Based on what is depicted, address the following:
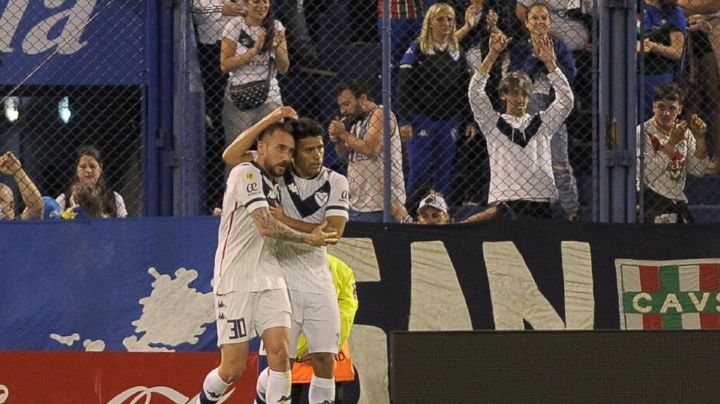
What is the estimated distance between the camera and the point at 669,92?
11.0 m

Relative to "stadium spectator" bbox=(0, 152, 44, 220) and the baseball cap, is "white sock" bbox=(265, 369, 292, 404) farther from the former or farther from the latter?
"stadium spectator" bbox=(0, 152, 44, 220)

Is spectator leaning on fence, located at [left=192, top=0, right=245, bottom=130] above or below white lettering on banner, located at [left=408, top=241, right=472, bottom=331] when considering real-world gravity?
above

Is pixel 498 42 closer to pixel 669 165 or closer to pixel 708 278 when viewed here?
pixel 669 165

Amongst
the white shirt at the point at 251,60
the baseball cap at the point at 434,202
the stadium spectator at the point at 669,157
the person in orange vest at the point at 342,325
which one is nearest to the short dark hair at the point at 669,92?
the stadium spectator at the point at 669,157

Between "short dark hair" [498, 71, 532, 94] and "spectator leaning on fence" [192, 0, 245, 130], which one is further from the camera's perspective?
"spectator leaning on fence" [192, 0, 245, 130]

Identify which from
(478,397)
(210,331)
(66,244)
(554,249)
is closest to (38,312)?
(66,244)

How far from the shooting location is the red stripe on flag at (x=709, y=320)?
1088cm

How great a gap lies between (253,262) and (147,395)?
5.71 ft

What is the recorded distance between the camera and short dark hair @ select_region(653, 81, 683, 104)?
11.1 m

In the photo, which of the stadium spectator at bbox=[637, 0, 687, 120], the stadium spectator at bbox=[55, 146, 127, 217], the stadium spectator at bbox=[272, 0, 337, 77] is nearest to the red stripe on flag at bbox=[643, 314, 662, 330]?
the stadium spectator at bbox=[637, 0, 687, 120]

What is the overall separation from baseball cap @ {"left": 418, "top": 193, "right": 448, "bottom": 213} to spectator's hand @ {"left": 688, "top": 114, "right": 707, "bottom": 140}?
1.95m

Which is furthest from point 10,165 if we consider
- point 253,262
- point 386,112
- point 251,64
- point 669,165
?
point 669,165

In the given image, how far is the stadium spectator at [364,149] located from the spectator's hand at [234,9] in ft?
3.05

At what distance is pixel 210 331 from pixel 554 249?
2.64m
